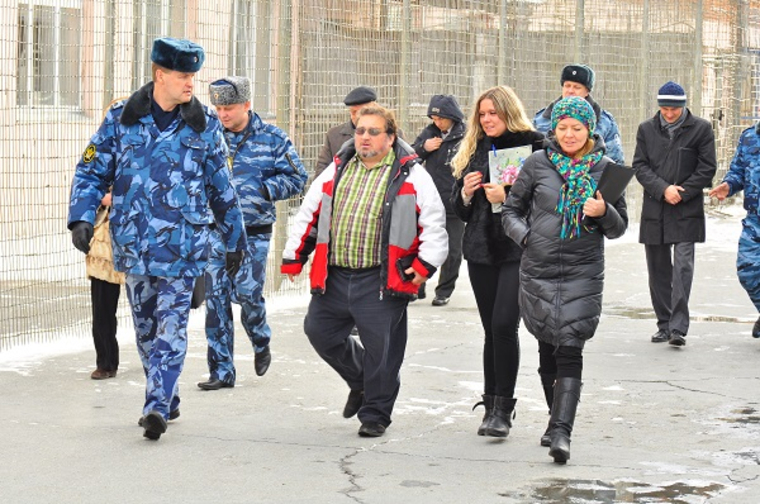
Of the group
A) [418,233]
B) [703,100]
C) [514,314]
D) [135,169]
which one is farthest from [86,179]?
[703,100]

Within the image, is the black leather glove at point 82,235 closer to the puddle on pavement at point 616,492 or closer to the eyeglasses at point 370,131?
the eyeglasses at point 370,131

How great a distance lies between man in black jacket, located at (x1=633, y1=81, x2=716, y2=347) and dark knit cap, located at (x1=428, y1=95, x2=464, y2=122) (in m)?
1.75

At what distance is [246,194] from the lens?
9453 mm

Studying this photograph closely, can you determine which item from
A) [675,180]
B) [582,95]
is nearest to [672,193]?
[675,180]

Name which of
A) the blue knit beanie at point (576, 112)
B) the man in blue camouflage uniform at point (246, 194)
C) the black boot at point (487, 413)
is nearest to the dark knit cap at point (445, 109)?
the man in blue camouflage uniform at point (246, 194)

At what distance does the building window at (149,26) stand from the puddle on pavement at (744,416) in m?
4.89

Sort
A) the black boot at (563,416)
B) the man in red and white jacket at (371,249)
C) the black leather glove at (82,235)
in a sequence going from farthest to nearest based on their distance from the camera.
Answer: the man in red and white jacket at (371,249) → the black leather glove at (82,235) → the black boot at (563,416)

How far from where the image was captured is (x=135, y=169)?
25.6ft

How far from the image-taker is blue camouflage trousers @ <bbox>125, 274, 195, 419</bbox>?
7797 mm

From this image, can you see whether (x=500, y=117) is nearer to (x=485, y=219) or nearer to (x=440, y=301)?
(x=485, y=219)

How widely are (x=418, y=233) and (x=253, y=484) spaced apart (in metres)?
1.75

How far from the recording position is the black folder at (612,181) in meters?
7.54

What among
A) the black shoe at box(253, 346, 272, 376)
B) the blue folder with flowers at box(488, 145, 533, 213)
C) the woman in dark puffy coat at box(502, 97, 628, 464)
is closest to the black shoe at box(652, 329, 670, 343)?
the black shoe at box(253, 346, 272, 376)

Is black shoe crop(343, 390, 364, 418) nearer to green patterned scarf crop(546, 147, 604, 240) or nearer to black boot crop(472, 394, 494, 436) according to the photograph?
black boot crop(472, 394, 494, 436)
